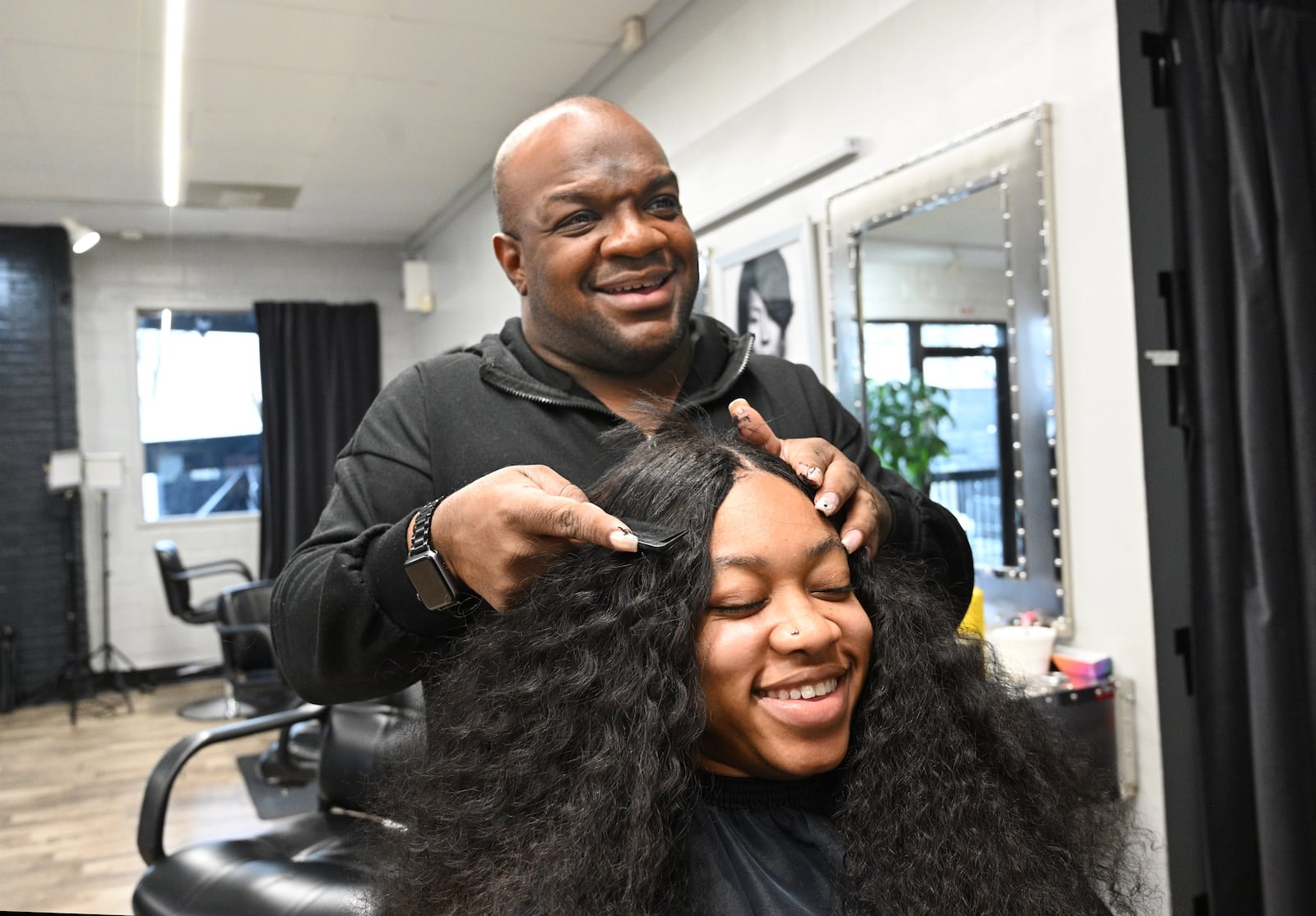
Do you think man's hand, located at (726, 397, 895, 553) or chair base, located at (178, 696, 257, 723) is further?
chair base, located at (178, 696, 257, 723)

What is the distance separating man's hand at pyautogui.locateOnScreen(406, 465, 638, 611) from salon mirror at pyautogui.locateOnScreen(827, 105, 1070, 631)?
4.98 feet

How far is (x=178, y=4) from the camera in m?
1.86

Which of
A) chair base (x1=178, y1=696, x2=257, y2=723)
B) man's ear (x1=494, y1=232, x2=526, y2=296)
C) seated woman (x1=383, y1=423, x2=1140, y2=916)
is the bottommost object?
chair base (x1=178, y1=696, x2=257, y2=723)

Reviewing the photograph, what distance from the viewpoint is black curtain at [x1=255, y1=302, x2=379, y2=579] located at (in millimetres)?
2049

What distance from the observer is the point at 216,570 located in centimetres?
207

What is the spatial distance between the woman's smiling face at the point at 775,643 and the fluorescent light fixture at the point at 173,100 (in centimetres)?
163

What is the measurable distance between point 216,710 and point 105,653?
1.03 feet

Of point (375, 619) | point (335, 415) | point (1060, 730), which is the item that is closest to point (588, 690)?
point (375, 619)

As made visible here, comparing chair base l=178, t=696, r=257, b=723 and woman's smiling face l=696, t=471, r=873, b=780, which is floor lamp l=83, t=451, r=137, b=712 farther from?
woman's smiling face l=696, t=471, r=873, b=780

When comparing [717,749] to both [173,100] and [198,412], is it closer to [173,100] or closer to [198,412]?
[198,412]

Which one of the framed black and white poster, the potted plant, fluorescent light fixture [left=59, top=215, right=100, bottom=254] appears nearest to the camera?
fluorescent light fixture [left=59, top=215, right=100, bottom=254]

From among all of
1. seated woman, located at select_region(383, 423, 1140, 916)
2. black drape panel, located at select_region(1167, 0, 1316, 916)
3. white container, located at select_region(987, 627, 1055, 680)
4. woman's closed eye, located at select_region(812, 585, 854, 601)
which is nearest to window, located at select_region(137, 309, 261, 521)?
seated woman, located at select_region(383, 423, 1140, 916)

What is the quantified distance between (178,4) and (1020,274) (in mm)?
1793

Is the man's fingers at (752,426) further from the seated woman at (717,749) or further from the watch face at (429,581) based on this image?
the watch face at (429,581)
